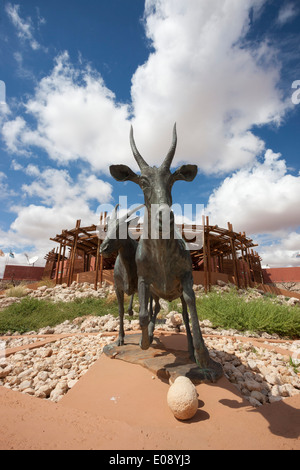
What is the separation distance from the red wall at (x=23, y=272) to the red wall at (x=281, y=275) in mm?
26482

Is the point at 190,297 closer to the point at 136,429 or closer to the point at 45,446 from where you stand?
the point at 136,429

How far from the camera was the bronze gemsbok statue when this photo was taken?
2.67 metres

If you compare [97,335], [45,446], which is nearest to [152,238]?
[45,446]

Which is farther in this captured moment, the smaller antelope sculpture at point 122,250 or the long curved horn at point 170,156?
the smaller antelope sculpture at point 122,250

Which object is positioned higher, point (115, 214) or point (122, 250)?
point (115, 214)

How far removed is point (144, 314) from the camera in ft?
9.31

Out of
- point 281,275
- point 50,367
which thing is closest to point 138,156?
point 50,367

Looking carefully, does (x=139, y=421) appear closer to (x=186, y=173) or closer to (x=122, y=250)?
(x=122, y=250)

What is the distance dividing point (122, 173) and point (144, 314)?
174cm

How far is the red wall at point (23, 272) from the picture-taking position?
27.4 metres

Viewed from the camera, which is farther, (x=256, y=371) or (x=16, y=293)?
(x=16, y=293)

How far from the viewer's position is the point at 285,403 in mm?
2395

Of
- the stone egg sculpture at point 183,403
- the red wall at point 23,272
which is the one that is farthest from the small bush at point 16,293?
the stone egg sculpture at point 183,403

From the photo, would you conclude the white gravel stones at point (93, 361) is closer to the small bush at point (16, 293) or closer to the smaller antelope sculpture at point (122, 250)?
the smaller antelope sculpture at point (122, 250)
